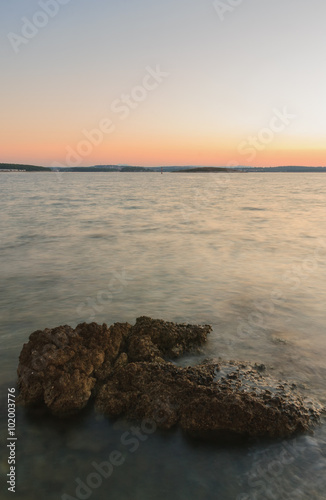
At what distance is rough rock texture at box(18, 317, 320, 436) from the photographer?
5398mm

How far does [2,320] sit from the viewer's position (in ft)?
30.8

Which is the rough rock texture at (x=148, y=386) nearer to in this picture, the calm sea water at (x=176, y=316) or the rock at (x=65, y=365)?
the rock at (x=65, y=365)

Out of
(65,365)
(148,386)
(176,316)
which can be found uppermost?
(65,365)

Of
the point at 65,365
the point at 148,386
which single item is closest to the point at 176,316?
the point at 148,386

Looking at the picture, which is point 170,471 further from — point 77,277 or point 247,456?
point 77,277

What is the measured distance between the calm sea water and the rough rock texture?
0.26 meters

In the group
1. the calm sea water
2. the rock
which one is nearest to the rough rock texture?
the rock

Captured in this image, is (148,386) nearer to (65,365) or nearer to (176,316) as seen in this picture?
(65,365)

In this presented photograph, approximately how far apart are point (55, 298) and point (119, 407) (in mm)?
6097

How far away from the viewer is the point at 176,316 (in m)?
9.80

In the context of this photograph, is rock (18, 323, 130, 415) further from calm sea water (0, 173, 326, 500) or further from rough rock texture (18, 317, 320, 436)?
calm sea water (0, 173, 326, 500)

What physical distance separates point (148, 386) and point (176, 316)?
391cm

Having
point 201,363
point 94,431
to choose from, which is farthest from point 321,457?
point 94,431

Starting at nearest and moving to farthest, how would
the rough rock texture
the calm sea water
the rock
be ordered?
the calm sea water → the rough rock texture → the rock
